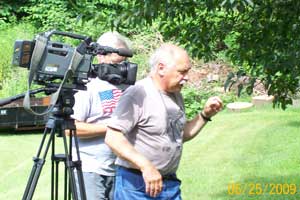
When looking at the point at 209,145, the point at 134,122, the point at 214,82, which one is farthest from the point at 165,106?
the point at 214,82

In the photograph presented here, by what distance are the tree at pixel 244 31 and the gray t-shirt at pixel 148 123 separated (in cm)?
55

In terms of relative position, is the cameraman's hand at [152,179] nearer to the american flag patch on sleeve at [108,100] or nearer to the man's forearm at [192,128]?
the man's forearm at [192,128]

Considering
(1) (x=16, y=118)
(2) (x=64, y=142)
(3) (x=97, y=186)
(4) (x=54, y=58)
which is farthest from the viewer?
(1) (x=16, y=118)

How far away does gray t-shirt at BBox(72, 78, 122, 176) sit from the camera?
159 inches

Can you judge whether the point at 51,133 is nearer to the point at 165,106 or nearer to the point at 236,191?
the point at 165,106

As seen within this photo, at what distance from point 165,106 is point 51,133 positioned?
0.62m

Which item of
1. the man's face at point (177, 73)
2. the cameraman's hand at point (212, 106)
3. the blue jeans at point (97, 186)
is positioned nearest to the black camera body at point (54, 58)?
the man's face at point (177, 73)

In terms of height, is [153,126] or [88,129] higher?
[153,126]

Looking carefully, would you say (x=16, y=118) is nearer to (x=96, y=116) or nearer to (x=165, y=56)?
(x=96, y=116)

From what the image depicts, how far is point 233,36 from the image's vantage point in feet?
15.3

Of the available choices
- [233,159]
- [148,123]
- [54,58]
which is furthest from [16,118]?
[54,58]

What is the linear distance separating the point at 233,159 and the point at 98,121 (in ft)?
15.3

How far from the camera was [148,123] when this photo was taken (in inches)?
138

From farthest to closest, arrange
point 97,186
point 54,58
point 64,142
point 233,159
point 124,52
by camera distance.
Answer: point 233,159 → point 97,186 → point 124,52 → point 64,142 → point 54,58
